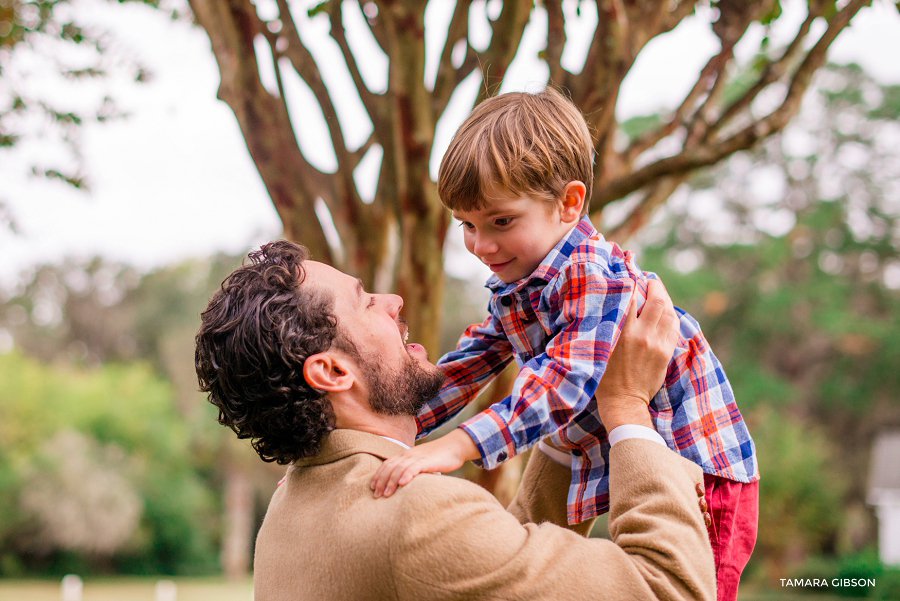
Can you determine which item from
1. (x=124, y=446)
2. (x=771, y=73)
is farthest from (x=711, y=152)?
(x=124, y=446)

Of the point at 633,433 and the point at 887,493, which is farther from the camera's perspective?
the point at 887,493

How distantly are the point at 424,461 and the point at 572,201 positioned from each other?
2.86 feet

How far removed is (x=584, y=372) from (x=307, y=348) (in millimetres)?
648

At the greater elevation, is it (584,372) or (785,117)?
(785,117)

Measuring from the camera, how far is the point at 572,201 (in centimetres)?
212

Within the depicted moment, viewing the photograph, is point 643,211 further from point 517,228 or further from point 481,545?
point 481,545

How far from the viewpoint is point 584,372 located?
5.81 ft

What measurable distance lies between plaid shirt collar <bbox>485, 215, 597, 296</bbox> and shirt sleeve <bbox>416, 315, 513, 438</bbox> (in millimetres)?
198

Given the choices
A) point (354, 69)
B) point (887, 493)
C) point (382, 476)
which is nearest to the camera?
point (382, 476)

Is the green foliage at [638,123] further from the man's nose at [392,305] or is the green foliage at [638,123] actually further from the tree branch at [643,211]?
the man's nose at [392,305]

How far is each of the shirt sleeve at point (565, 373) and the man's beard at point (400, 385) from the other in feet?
0.88

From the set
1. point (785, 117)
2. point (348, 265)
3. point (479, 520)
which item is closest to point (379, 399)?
point (479, 520)

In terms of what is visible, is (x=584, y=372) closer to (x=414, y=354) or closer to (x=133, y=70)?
(x=414, y=354)

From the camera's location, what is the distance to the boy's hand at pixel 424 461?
5.24 feet
